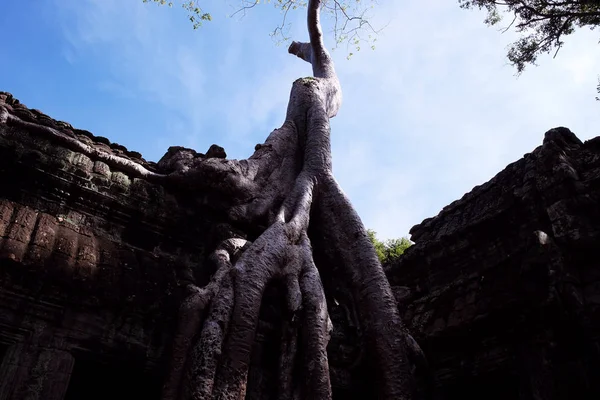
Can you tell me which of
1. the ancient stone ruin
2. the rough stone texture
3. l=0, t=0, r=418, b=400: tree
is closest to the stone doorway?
the ancient stone ruin

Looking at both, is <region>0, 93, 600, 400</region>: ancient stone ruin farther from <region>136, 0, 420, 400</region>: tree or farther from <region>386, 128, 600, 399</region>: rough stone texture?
<region>136, 0, 420, 400</region>: tree

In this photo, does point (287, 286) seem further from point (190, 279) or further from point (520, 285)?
point (520, 285)

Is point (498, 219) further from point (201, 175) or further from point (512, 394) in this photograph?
point (201, 175)

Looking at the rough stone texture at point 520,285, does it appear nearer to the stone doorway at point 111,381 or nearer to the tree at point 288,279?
the tree at point 288,279

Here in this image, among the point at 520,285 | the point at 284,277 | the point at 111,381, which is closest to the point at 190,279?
the point at 284,277

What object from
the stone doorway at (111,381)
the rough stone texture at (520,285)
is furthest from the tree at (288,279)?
the rough stone texture at (520,285)

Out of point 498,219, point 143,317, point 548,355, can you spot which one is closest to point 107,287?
point 143,317

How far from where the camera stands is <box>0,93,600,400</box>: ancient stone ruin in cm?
274

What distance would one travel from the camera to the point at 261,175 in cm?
445

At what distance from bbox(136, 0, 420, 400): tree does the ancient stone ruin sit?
15 cm

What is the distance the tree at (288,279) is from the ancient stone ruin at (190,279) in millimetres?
150

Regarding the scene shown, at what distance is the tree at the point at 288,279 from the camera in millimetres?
2746

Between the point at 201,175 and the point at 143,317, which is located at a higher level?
the point at 201,175

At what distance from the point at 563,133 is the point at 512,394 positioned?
A: 2.39m
